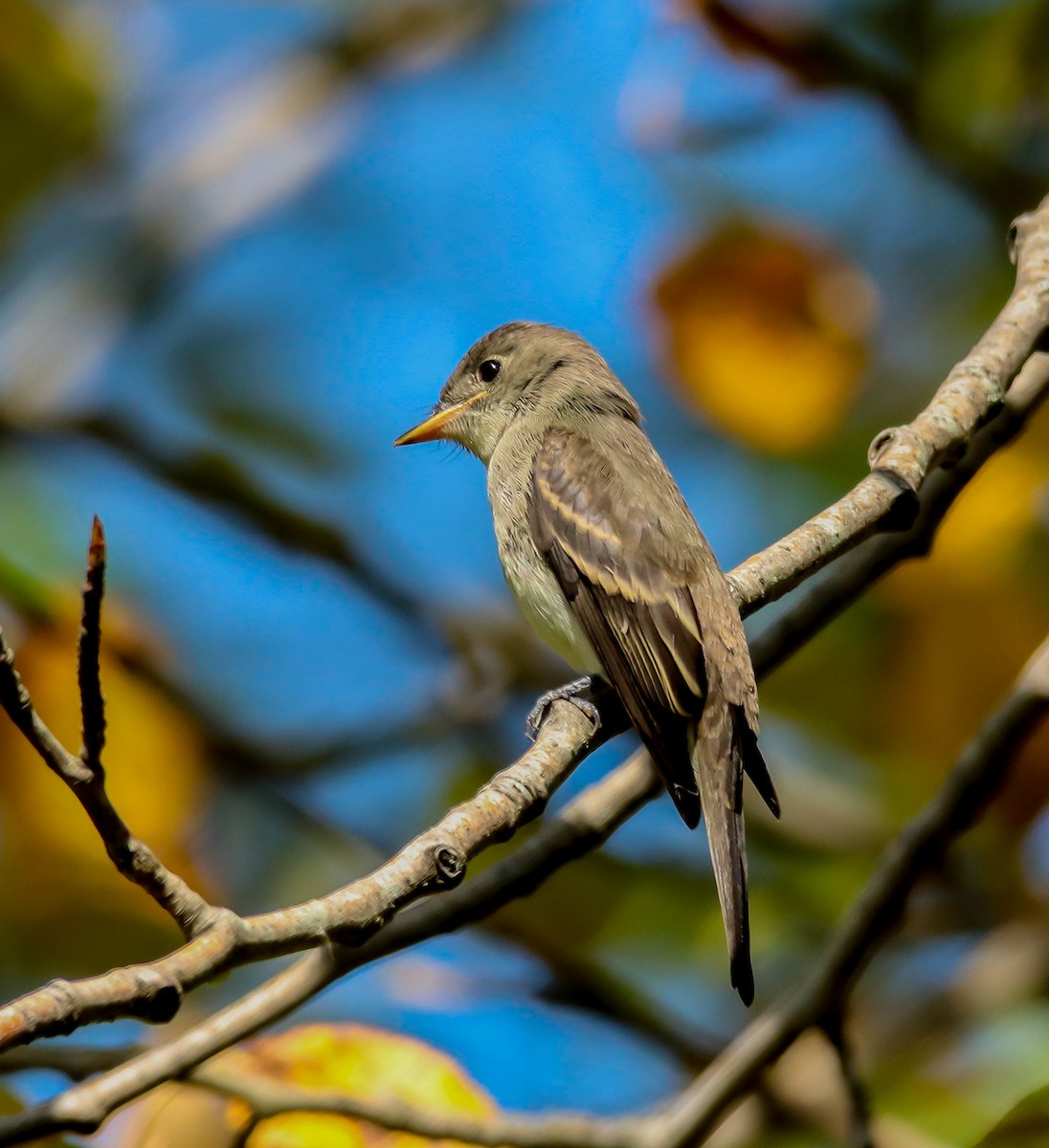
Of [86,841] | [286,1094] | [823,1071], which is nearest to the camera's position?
[286,1094]

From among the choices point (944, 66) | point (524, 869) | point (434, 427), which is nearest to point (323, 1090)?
point (524, 869)

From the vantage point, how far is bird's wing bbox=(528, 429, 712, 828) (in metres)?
3.80

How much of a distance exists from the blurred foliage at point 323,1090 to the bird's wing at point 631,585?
0.87 metres

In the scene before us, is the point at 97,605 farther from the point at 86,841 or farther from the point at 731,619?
the point at 86,841

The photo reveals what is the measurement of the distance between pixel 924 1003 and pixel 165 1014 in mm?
3426

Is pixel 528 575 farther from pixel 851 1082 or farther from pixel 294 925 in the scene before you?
pixel 294 925

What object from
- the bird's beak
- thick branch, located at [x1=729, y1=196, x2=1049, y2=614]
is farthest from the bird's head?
thick branch, located at [x1=729, y1=196, x2=1049, y2=614]

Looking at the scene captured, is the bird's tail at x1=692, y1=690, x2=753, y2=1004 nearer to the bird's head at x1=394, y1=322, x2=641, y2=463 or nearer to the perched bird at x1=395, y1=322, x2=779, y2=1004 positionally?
the perched bird at x1=395, y1=322, x2=779, y2=1004

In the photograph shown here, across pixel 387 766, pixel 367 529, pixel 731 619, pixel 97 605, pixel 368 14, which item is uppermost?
pixel 368 14

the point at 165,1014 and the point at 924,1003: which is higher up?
the point at 924,1003

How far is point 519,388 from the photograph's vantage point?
548cm

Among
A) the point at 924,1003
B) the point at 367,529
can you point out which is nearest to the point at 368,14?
the point at 367,529

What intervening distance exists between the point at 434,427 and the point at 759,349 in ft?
4.07

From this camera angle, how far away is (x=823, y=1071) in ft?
14.3
